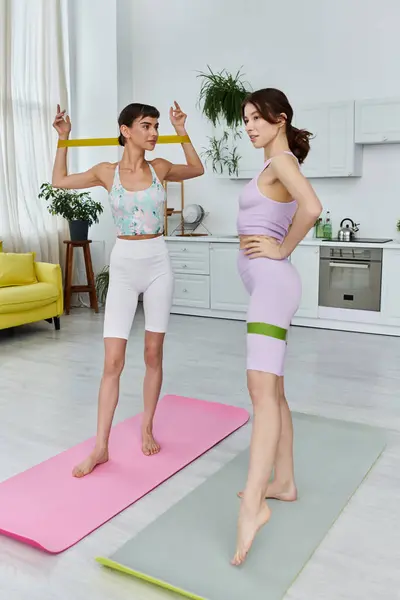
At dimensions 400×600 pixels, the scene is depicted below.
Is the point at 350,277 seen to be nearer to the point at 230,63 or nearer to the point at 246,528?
the point at 230,63

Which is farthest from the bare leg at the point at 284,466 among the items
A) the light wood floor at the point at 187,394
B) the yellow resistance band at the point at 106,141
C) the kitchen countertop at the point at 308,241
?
the kitchen countertop at the point at 308,241

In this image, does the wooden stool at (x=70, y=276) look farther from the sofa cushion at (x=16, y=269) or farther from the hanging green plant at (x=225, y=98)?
the hanging green plant at (x=225, y=98)

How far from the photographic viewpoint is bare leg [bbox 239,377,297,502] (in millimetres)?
2230

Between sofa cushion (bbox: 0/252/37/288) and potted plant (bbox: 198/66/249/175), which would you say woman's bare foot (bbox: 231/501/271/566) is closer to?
sofa cushion (bbox: 0/252/37/288)

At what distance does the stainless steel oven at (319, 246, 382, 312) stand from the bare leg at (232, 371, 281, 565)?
11.6ft

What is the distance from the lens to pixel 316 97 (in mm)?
5883

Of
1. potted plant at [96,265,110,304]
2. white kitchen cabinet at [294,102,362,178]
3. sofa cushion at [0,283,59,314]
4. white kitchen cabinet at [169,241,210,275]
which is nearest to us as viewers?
sofa cushion at [0,283,59,314]

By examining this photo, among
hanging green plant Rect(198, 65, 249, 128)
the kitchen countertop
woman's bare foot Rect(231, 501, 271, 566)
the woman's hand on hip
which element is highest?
hanging green plant Rect(198, 65, 249, 128)

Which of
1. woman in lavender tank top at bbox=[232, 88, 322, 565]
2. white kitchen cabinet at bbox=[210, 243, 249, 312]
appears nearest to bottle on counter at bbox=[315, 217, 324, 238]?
white kitchen cabinet at bbox=[210, 243, 249, 312]

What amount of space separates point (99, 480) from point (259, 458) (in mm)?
891

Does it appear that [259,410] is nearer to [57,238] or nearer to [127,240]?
[127,240]

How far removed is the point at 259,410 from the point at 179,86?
5.34 meters

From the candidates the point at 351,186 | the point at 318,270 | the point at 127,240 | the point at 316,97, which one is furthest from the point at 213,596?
the point at 316,97

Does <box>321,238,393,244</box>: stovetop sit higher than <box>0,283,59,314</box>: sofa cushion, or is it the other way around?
<box>321,238,393,244</box>: stovetop
